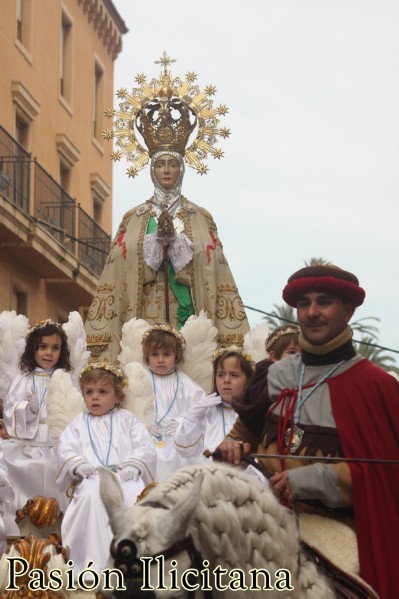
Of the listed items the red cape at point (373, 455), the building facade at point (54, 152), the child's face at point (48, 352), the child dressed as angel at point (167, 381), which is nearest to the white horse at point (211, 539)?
the red cape at point (373, 455)

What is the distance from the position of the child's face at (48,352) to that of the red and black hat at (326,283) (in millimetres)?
5995

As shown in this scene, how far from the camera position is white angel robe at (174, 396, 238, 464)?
10383 millimetres

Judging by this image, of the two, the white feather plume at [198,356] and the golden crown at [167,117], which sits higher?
the golden crown at [167,117]

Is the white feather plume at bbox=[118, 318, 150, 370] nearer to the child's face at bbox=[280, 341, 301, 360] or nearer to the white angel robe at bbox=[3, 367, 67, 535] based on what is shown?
the white angel robe at bbox=[3, 367, 67, 535]

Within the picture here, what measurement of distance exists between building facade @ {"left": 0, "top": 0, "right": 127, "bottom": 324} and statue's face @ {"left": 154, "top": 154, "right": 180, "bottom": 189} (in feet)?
39.8

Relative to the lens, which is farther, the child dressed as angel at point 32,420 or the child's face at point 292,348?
the child dressed as angel at point 32,420

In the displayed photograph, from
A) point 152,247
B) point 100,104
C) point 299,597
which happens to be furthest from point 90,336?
point 100,104

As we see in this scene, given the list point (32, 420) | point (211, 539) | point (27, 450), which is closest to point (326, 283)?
point (211, 539)

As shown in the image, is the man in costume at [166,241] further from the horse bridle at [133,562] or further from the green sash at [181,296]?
the horse bridle at [133,562]

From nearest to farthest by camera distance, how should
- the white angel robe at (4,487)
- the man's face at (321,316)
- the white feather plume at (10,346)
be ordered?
the man's face at (321,316), the white angel robe at (4,487), the white feather plume at (10,346)

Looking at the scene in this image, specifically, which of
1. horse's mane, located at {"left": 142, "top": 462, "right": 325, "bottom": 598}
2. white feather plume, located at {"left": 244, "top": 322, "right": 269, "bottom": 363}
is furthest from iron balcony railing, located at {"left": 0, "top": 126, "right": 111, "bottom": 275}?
horse's mane, located at {"left": 142, "top": 462, "right": 325, "bottom": 598}

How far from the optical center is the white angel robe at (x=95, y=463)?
9281 mm

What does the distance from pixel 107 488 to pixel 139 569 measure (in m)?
0.32

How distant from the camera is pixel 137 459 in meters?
9.72
